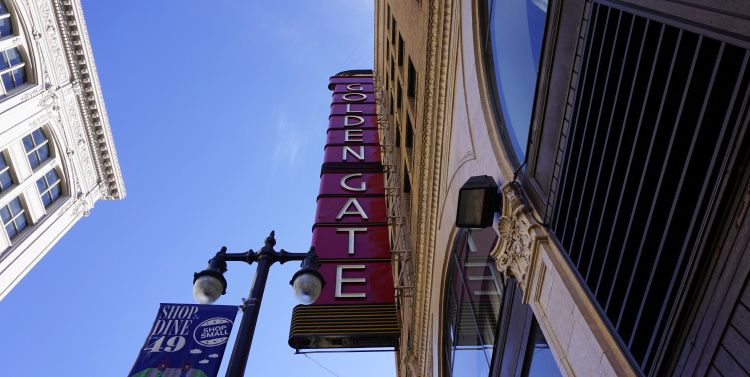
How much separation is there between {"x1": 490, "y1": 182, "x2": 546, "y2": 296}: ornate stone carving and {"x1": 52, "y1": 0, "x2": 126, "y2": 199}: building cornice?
113 ft

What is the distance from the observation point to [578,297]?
16.5 feet

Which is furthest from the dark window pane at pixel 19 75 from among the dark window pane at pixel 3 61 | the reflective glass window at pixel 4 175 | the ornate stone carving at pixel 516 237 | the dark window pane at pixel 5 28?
the ornate stone carving at pixel 516 237

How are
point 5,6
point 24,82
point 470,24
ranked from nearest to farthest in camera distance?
point 470,24 → point 5,6 → point 24,82

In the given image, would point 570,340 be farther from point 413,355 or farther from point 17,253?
point 17,253

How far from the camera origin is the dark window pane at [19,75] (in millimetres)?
27781

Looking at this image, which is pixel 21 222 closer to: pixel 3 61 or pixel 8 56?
pixel 3 61

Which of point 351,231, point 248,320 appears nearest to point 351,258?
point 351,231

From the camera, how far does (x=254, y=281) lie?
6773 millimetres

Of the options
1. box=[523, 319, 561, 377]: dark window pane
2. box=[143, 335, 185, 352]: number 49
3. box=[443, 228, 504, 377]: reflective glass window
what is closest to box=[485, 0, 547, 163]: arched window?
box=[443, 228, 504, 377]: reflective glass window

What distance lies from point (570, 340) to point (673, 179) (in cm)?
221

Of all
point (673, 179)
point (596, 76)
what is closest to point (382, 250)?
point (596, 76)

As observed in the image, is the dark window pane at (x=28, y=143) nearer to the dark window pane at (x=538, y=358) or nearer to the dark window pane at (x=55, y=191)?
the dark window pane at (x=55, y=191)

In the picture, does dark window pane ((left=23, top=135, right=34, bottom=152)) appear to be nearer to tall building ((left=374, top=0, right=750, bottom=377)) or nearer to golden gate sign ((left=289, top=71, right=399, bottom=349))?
golden gate sign ((left=289, top=71, right=399, bottom=349))

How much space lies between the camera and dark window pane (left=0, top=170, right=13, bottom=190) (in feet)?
87.2
